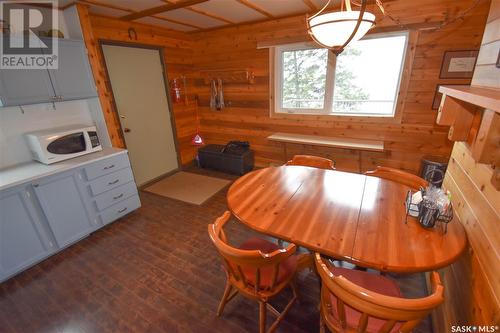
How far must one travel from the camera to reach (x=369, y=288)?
125cm

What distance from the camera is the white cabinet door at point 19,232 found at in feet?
6.34

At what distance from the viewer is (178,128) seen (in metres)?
4.25

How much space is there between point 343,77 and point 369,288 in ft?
9.26

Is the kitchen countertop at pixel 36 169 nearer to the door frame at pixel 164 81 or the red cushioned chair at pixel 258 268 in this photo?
the door frame at pixel 164 81

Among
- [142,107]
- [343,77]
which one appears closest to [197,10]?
[142,107]

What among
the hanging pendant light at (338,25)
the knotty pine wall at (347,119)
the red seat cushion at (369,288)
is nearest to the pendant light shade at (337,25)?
the hanging pendant light at (338,25)

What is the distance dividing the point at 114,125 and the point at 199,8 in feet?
6.11

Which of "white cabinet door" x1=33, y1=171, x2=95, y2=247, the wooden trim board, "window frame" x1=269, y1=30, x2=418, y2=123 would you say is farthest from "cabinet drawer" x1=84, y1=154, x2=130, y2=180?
"window frame" x1=269, y1=30, x2=418, y2=123

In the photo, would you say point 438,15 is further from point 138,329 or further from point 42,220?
point 42,220

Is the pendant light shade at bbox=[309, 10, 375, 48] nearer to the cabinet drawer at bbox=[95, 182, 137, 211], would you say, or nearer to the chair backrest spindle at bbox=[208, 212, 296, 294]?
the chair backrest spindle at bbox=[208, 212, 296, 294]

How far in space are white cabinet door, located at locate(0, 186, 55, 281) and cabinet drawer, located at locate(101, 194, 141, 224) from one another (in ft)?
1.84

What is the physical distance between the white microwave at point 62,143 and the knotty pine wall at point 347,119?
2.30m

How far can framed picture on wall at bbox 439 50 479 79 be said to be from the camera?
243 centimetres

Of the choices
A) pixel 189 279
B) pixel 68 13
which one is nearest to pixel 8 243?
pixel 189 279
